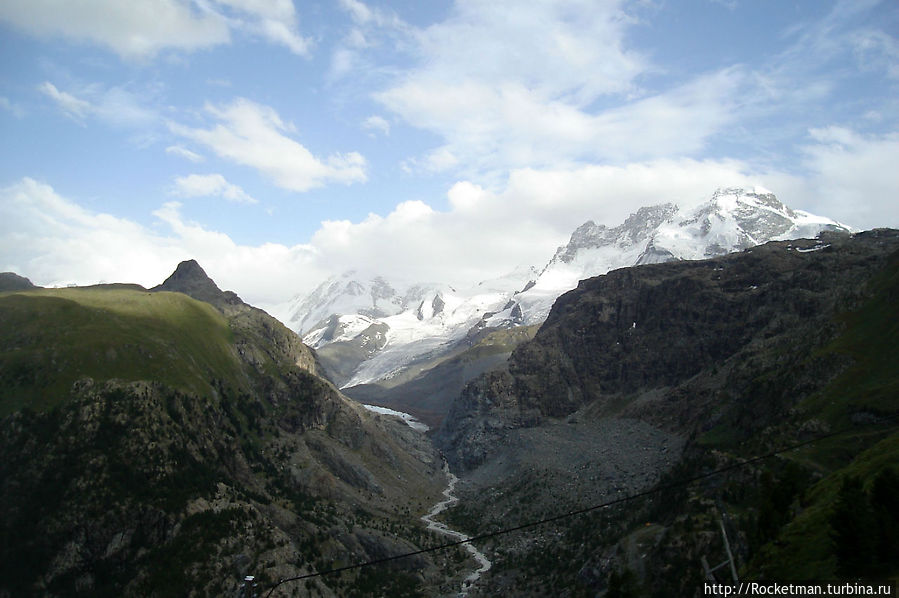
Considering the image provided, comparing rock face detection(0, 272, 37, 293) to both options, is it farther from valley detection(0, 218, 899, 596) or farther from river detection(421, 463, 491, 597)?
river detection(421, 463, 491, 597)

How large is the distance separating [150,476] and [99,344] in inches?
1572

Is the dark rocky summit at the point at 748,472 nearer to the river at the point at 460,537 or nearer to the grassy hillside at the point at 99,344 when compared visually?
the river at the point at 460,537

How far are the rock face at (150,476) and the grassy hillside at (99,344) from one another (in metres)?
0.42

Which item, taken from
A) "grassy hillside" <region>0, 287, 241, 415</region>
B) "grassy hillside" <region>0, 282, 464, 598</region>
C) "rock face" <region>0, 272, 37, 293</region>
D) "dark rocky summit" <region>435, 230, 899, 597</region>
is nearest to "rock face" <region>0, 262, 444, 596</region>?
"grassy hillside" <region>0, 282, 464, 598</region>

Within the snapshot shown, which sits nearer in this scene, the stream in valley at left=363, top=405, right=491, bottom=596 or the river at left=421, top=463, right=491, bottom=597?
the river at left=421, top=463, right=491, bottom=597

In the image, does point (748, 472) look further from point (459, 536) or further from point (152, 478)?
point (152, 478)

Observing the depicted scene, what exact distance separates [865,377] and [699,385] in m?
82.0

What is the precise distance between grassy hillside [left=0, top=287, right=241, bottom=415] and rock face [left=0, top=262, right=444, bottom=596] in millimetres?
419

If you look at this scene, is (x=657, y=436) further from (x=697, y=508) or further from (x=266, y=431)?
(x=266, y=431)

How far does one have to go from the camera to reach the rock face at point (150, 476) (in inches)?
3743

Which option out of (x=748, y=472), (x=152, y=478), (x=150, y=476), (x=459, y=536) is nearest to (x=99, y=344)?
(x=150, y=476)

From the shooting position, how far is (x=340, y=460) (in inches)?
7170

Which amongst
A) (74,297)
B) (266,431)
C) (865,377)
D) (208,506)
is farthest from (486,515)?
(74,297)

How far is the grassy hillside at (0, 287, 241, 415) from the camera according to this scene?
11812cm
